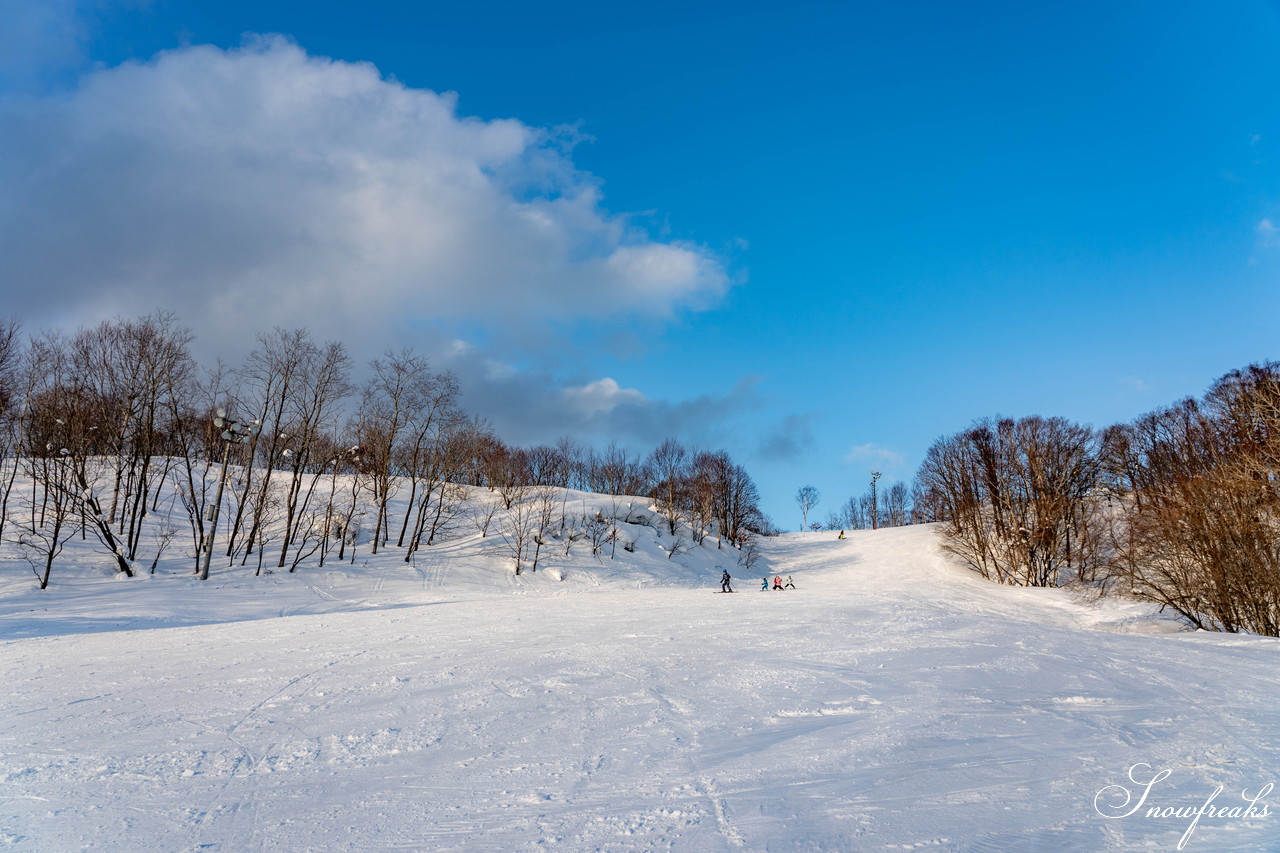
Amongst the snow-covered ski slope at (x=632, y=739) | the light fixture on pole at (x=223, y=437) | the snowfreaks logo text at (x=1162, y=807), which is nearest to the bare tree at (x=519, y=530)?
the light fixture on pole at (x=223, y=437)

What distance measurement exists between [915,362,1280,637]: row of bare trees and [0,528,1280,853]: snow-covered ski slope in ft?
31.8

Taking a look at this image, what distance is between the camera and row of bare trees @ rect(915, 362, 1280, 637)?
67.8 ft

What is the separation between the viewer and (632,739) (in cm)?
656

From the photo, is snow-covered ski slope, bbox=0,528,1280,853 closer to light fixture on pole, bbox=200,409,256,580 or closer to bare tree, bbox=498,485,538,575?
light fixture on pole, bbox=200,409,256,580

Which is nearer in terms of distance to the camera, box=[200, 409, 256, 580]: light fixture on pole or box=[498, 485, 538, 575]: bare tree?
box=[200, 409, 256, 580]: light fixture on pole

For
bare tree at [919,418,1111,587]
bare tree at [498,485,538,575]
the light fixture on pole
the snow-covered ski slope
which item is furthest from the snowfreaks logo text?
bare tree at [919,418,1111,587]

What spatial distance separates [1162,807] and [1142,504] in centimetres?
2632

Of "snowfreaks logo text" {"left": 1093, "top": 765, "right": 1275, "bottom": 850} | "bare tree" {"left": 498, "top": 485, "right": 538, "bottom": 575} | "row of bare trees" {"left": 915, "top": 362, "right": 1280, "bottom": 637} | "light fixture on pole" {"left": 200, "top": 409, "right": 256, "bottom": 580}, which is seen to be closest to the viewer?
"snowfreaks logo text" {"left": 1093, "top": 765, "right": 1275, "bottom": 850}

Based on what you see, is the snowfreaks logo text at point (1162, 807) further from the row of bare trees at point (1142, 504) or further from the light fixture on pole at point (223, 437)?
the light fixture on pole at point (223, 437)

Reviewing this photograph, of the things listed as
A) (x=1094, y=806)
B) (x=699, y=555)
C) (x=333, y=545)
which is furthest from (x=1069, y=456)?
(x=333, y=545)

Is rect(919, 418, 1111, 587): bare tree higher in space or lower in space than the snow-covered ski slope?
higher

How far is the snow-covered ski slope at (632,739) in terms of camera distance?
4648mm

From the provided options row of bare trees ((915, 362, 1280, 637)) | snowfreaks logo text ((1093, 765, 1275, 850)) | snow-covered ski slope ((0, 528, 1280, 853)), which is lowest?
snow-covered ski slope ((0, 528, 1280, 853))

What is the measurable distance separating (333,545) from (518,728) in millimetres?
34774
